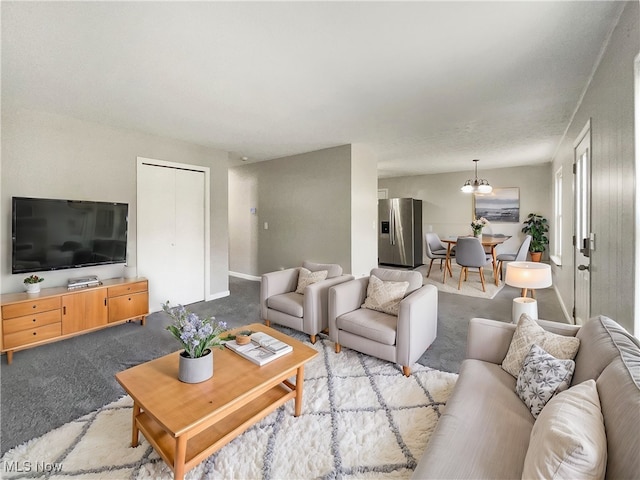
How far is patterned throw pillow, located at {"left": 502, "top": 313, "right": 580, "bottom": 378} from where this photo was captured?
1492 mm

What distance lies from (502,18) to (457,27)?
252 millimetres

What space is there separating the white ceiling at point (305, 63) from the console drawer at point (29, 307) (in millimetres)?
1972

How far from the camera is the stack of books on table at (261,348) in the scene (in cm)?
186

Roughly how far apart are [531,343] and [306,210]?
4.06 m

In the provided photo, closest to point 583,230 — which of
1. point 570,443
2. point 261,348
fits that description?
point 570,443

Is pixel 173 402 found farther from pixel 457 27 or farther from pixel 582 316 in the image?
pixel 582 316

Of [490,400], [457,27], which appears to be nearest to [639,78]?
[457,27]

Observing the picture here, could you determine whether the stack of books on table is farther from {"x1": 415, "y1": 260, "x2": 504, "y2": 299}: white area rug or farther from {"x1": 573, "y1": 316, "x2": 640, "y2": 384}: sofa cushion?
{"x1": 415, "y1": 260, "x2": 504, "y2": 299}: white area rug

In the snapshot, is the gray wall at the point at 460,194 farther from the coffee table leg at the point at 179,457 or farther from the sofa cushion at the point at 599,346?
the coffee table leg at the point at 179,457

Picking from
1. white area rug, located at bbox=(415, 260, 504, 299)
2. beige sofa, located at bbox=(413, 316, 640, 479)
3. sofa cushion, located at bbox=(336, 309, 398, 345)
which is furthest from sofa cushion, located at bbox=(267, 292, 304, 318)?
white area rug, located at bbox=(415, 260, 504, 299)

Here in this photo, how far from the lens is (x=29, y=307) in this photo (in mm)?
2754

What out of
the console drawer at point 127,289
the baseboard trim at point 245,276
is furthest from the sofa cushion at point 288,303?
the baseboard trim at point 245,276

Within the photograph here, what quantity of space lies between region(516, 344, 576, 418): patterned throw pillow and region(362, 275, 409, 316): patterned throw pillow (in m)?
1.22

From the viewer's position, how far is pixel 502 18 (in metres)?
1.80
